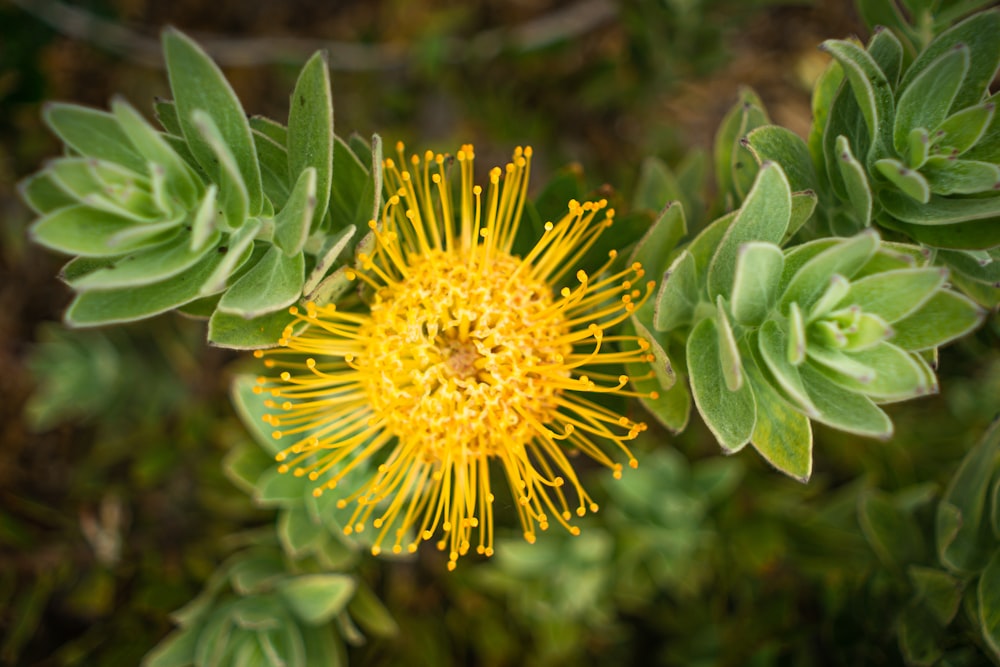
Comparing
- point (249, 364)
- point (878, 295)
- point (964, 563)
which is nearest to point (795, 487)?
point (964, 563)

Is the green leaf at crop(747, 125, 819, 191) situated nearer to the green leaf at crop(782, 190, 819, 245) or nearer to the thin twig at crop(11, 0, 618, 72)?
the green leaf at crop(782, 190, 819, 245)

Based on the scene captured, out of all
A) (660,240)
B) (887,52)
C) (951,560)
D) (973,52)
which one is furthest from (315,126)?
(951,560)

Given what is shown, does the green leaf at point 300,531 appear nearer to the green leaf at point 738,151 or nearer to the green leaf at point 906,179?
the green leaf at point 738,151

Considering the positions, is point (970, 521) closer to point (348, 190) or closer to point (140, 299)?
point (348, 190)

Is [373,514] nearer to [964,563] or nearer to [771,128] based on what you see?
[771,128]

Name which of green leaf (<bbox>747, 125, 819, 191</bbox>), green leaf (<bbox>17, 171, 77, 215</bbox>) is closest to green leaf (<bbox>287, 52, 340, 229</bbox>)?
green leaf (<bbox>17, 171, 77, 215</bbox>)

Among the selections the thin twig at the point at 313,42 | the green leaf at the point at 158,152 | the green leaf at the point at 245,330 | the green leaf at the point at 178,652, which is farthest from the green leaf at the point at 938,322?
the thin twig at the point at 313,42
